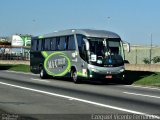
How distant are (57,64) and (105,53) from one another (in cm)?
539

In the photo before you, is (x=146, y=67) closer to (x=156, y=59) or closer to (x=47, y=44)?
(x=156, y=59)

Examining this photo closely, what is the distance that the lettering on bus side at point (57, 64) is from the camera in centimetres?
2894

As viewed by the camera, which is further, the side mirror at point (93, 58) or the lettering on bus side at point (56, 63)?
the lettering on bus side at point (56, 63)

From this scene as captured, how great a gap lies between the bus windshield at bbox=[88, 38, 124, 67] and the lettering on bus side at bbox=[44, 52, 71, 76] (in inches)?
120

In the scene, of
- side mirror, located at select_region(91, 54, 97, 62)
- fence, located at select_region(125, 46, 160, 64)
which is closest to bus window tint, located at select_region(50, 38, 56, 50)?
side mirror, located at select_region(91, 54, 97, 62)

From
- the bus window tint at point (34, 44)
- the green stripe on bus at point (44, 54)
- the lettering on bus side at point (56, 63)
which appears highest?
the bus window tint at point (34, 44)

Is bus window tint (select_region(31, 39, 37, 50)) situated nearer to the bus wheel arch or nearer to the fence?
the bus wheel arch

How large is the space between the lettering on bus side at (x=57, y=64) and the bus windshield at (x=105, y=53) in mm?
3036

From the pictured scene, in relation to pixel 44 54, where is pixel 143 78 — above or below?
below

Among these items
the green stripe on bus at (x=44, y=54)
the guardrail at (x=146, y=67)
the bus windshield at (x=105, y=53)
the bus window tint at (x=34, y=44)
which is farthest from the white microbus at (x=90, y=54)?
the guardrail at (x=146, y=67)

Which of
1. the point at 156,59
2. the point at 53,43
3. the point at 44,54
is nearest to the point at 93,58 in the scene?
the point at 53,43

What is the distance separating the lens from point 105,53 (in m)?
25.9

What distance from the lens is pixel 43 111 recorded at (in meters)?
13.4

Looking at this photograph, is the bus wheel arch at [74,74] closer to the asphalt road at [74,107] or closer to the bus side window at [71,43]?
A: the bus side window at [71,43]
